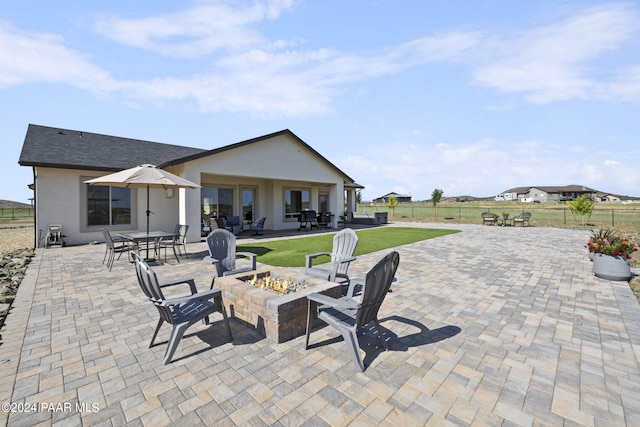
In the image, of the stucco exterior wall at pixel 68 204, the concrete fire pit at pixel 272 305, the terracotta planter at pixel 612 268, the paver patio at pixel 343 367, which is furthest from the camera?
the stucco exterior wall at pixel 68 204

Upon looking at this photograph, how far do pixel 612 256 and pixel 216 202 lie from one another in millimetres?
15622

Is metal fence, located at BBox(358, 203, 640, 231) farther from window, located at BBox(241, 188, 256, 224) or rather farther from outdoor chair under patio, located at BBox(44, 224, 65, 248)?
outdoor chair under patio, located at BBox(44, 224, 65, 248)

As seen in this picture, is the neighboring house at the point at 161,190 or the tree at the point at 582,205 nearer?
the neighboring house at the point at 161,190

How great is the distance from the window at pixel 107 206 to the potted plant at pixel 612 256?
52.0 ft

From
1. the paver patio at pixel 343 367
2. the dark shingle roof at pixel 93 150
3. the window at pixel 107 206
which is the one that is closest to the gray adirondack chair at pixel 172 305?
the paver patio at pixel 343 367

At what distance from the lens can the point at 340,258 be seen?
5.35 m

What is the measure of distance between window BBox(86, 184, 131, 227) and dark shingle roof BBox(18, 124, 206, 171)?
3.19 feet

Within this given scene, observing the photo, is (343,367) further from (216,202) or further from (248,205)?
(248,205)

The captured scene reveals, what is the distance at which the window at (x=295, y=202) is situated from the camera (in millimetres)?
17953

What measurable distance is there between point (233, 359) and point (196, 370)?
1.20 ft

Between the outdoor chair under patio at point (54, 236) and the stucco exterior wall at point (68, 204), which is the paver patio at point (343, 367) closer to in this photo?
the outdoor chair under patio at point (54, 236)

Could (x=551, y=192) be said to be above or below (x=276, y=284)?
above

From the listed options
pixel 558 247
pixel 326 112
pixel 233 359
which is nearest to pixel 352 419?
pixel 233 359

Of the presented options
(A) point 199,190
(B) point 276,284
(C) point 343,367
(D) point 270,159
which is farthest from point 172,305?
(D) point 270,159
